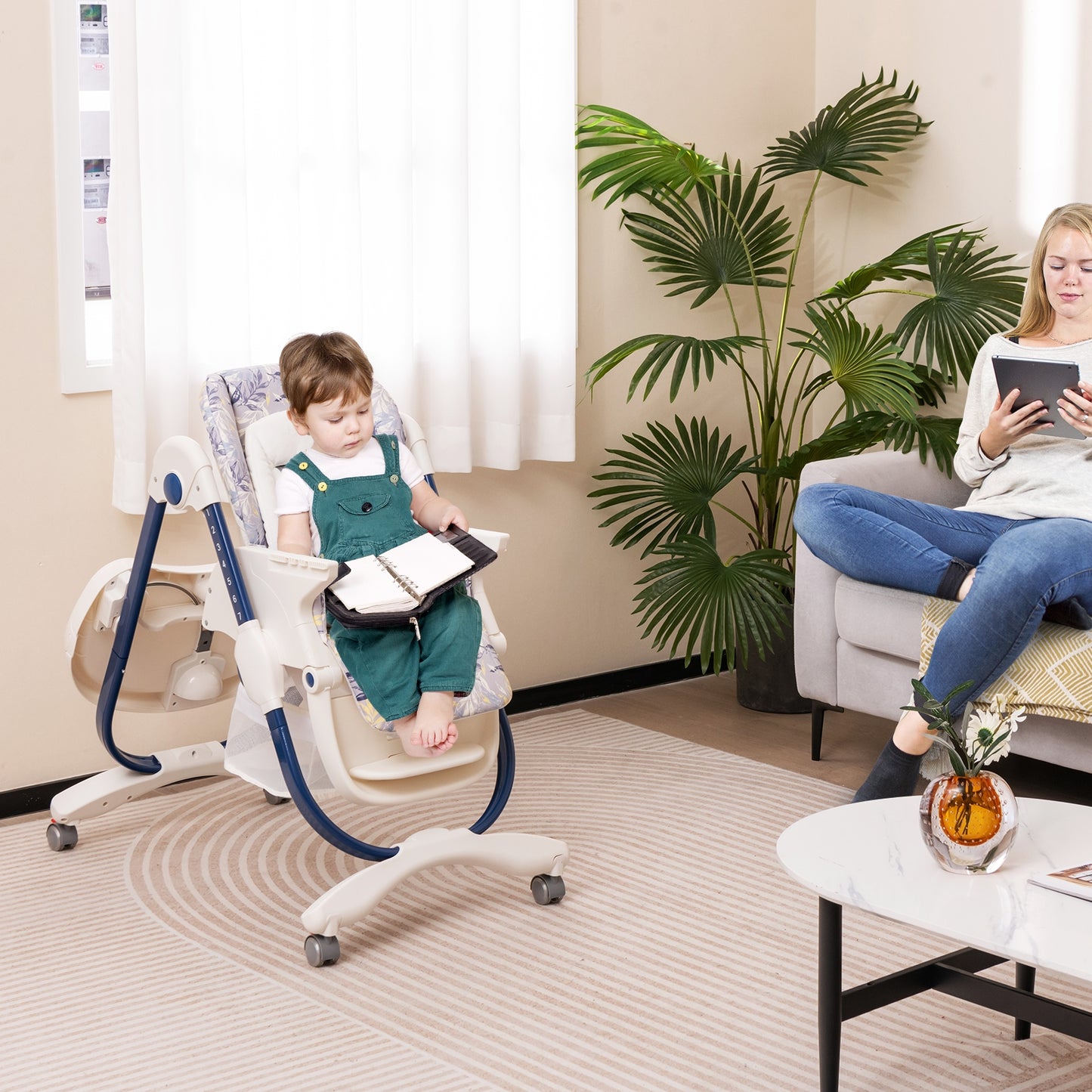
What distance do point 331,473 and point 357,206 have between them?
2.86ft

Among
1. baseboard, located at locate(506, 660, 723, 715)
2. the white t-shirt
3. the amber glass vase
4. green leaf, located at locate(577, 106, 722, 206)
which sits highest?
green leaf, located at locate(577, 106, 722, 206)

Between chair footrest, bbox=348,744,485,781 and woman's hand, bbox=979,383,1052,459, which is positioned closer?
chair footrest, bbox=348,744,485,781

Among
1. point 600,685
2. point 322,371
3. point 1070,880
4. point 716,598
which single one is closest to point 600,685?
point 600,685

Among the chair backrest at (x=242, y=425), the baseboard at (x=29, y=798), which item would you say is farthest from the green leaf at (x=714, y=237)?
the baseboard at (x=29, y=798)

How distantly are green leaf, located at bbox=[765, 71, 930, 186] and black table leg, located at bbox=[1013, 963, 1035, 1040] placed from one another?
227 cm

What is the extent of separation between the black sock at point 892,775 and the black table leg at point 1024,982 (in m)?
0.65

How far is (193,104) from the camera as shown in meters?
2.77

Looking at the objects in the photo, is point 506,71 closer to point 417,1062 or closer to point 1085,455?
point 1085,455

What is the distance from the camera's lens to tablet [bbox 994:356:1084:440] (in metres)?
2.57

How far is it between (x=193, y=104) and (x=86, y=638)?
1.11m

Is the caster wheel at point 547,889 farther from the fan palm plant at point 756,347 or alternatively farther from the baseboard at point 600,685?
the baseboard at point 600,685

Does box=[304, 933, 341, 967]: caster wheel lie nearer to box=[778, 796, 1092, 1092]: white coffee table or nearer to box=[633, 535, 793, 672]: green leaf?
box=[778, 796, 1092, 1092]: white coffee table

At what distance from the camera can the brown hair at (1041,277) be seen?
8.81 feet

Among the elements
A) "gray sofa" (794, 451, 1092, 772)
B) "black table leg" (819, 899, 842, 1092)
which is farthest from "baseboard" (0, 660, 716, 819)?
"black table leg" (819, 899, 842, 1092)
